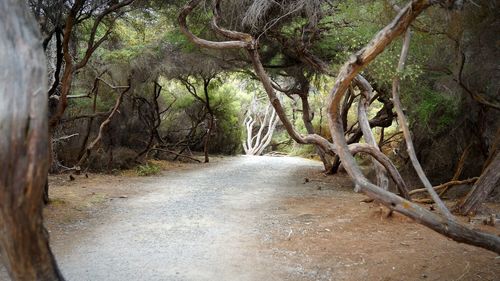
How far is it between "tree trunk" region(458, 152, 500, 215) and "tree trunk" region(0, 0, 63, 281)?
20.1 feet

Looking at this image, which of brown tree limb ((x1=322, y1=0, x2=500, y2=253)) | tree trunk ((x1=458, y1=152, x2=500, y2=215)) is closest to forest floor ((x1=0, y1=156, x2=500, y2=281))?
tree trunk ((x1=458, y1=152, x2=500, y2=215))

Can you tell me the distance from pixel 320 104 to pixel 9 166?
19.4 meters

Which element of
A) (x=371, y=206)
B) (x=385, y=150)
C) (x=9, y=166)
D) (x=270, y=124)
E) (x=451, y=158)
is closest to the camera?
(x=9, y=166)

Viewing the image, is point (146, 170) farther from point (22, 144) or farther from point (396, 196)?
point (22, 144)

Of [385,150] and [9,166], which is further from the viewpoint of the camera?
[385,150]

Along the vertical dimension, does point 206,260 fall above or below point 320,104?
below

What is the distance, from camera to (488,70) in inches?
255

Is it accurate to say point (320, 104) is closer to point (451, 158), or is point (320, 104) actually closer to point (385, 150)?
point (385, 150)

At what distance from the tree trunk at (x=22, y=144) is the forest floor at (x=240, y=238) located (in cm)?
246

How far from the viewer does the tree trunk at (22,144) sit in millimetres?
1817

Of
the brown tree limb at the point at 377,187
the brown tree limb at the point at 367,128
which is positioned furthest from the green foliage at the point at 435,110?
the brown tree limb at the point at 377,187

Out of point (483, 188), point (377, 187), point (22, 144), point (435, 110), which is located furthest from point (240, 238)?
point (435, 110)

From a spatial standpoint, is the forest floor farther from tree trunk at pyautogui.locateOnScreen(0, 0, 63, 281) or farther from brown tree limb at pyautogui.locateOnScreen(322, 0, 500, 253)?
tree trunk at pyautogui.locateOnScreen(0, 0, 63, 281)

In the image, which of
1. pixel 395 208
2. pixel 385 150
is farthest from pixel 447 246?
pixel 385 150
